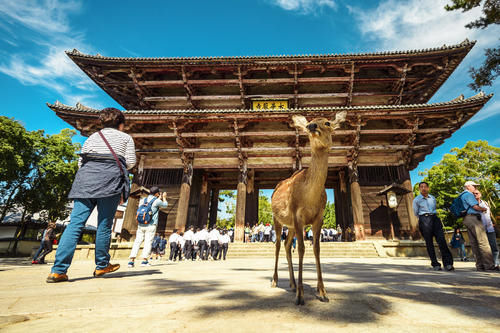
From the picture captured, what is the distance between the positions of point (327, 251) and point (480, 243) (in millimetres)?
6023

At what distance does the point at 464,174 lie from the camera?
23.8m

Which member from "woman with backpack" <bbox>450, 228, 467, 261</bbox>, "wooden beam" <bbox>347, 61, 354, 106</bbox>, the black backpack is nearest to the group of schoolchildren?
the black backpack

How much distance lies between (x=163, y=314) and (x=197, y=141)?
1193 centimetres

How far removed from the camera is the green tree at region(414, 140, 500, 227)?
21.6m

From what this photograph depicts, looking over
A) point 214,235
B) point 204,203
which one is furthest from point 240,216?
point 204,203

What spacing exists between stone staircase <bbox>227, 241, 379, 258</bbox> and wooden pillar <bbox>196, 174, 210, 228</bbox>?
12.0ft

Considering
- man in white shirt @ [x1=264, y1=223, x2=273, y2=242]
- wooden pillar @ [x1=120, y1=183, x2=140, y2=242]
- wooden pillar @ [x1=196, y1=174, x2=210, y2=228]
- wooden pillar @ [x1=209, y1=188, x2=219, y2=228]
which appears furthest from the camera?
wooden pillar @ [x1=209, y1=188, x2=219, y2=228]

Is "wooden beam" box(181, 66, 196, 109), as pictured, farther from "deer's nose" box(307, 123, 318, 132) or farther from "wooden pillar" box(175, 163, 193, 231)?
"deer's nose" box(307, 123, 318, 132)

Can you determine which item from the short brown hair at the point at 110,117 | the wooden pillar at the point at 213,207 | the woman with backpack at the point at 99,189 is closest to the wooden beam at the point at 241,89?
the wooden pillar at the point at 213,207

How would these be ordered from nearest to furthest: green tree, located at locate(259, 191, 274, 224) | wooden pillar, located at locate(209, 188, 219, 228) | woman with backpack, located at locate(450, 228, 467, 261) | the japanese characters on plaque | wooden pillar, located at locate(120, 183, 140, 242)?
woman with backpack, located at locate(450, 228, 467, 261) < wooden pillar, located at locate(120, 183, 140, 242) < the japanese characters on plaque < wooden pillar, located at locate(209, 188, 219, 228) < green tree, located at locate(259, 191, 274, 224)

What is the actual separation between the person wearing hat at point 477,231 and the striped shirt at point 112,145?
582cm

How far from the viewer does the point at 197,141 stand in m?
12.8

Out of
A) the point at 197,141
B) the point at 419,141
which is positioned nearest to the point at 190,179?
the point at 197,141

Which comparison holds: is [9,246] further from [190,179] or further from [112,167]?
[112,167]
